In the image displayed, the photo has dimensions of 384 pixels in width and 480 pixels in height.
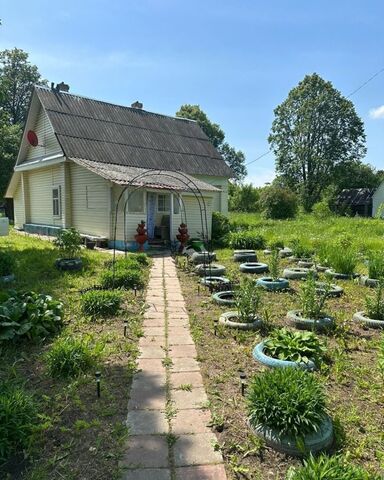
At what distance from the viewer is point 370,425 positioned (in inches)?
116

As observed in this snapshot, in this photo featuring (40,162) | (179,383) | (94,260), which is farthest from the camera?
(40,162)

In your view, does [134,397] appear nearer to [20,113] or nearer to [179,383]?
[179,383]

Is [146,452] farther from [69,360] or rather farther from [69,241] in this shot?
[69,241]

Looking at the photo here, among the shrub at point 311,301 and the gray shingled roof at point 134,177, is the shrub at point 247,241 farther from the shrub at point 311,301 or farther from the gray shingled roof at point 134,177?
the shrub at point 311,301

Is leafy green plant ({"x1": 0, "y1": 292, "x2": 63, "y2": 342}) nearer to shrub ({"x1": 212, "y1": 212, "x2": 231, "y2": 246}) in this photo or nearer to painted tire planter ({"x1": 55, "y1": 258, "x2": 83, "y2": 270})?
painted tire planter ({"x1": 55, "y1": 258, "x2": 83, "y2": 270})

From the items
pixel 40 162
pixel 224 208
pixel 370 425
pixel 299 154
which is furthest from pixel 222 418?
pixel 299 154

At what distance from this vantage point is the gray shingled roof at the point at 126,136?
16.5 m

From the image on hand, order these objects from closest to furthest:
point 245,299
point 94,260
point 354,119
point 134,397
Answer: point 134,397 < point 245,299 < point 94,260 < point 354,119

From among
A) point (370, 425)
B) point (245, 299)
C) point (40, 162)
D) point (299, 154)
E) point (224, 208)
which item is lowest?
point (370, 425)

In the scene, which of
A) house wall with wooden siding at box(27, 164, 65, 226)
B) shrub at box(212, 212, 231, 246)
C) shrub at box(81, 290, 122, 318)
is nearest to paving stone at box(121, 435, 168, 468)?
shrub at box(81, 290, 122, 318)

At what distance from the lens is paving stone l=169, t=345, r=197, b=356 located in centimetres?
430

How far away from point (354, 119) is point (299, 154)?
7.20 meters

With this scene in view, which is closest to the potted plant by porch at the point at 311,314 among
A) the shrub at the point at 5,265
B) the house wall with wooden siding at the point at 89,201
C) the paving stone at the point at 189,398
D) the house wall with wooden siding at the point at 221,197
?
the paving stone at the point at 189,398

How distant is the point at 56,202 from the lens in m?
17.0
